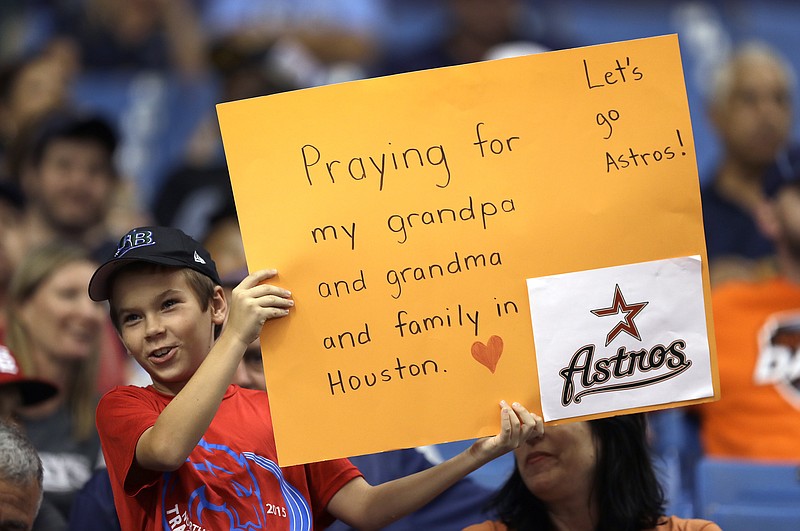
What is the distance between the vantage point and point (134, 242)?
229cm

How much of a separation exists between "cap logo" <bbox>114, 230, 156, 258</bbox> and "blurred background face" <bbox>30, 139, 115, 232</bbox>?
3.07m

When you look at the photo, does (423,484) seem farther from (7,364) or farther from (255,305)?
(7,364)

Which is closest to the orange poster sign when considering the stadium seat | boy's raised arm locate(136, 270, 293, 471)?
boy's raised arm locate(136, 270, 293, 471)

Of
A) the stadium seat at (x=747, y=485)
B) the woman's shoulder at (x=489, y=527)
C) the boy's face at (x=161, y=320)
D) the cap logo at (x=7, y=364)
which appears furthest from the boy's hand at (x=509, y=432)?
the cap logo at (x=7, y=364)

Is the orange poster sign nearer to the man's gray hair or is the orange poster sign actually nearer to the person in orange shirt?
the man's gray hair

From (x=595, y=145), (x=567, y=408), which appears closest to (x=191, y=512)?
(x=567, y=408)

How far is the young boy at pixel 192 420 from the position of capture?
2.16 m

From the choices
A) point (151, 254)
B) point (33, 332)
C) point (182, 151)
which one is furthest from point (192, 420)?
point (182, 151)

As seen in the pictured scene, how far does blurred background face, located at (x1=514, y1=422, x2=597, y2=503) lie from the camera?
2.67 m

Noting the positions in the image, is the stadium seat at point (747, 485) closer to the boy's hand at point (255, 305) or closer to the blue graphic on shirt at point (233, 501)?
the blue graphic on shirt at point (233, 501)

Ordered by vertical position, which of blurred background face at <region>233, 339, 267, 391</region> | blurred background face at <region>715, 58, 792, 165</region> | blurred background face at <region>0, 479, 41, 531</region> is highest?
blurred background face at <region>715, 58, 792, 165</region>

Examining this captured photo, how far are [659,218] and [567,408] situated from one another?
462mm

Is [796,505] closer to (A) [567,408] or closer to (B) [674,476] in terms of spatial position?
(B) [674,476]

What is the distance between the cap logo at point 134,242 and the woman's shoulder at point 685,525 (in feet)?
4.59
